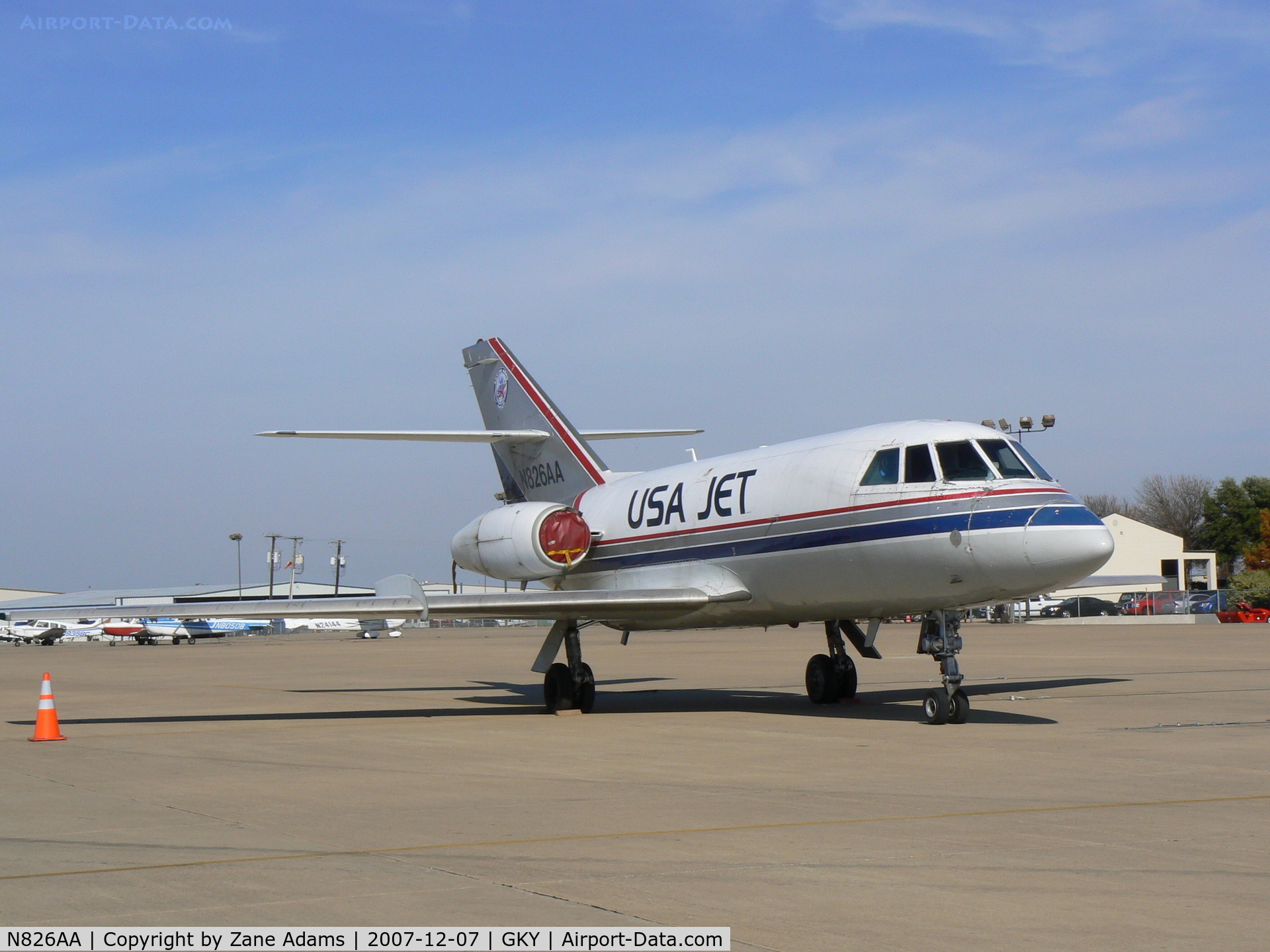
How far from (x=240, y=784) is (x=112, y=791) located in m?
0.96

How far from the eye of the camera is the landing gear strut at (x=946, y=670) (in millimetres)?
14398

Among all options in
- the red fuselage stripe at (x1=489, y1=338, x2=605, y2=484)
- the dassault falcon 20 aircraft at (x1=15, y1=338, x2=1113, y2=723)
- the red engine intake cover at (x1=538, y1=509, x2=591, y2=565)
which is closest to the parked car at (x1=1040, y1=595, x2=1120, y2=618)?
the red fuselage stripe at (x1=489, y1=338, x2=605, y2=484)

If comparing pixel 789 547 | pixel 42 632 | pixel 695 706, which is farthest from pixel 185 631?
pixel 789 547

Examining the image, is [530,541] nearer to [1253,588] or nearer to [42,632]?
[1253,588]

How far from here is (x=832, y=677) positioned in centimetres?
1836

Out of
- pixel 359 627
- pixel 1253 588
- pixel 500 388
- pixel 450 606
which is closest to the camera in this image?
pixel 450 606

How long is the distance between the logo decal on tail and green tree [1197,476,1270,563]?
307ft

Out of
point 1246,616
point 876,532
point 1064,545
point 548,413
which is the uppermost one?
point 548,413

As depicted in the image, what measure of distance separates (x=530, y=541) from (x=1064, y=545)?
8.52 metres

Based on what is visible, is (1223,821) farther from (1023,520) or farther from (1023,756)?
(1023,520)

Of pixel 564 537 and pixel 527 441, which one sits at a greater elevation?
pixel 527 441

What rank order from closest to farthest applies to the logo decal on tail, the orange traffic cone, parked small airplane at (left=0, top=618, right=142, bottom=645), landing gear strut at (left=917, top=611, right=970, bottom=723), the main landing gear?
1. landing gear strut at (left=917, top=611, right=970, bottom=723)
2. the orange traffic cone
3. the main landing gear
4. the logo decal on tail
5. parked small airplane at (left=0, top=618, right=142, bottom=645)

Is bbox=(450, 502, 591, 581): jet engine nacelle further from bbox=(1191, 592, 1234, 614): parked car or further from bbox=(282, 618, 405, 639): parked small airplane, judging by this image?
bbox=(1191, 592, 1234, 614): parked car

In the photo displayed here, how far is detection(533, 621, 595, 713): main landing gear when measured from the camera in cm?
1830
